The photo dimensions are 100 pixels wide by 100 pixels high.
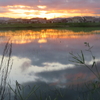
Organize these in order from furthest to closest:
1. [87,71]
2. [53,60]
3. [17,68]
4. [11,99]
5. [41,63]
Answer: [53,60] → [41,63] → [17,68] → [87,71] → [11,99]

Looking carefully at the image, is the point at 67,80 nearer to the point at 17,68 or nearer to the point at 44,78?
the point at 44,78

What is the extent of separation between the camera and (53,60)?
8.26 m

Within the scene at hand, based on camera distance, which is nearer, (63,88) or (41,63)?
(63,88)

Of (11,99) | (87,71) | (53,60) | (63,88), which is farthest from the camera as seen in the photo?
(53,60)

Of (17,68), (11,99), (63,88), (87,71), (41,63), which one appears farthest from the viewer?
(41,63)

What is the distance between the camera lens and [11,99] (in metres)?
4.19

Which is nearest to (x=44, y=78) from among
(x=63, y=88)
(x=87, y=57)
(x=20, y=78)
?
(x=20, y=78)

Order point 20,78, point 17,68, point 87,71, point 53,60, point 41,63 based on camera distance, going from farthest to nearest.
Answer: point 53,60, point 41,63, point 17,68, point 87,71, point 20,78

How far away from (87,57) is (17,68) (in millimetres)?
2913

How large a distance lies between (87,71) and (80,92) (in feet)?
6.69

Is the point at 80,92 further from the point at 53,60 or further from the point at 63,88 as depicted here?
the point at 53,60

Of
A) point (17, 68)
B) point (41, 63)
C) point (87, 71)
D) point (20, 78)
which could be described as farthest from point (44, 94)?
point (41, 63)

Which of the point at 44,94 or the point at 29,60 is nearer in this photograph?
the point at 44,94

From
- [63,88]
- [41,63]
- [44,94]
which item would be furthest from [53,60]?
[44,94]
